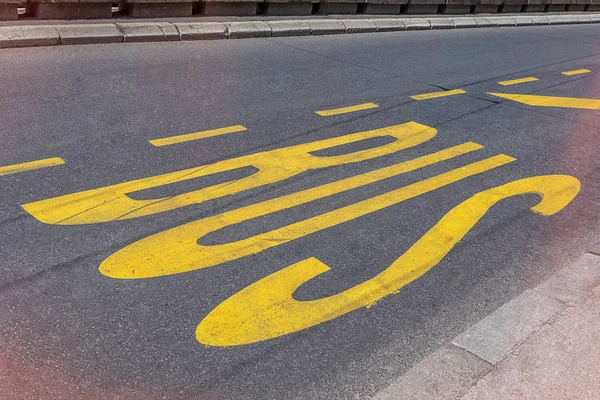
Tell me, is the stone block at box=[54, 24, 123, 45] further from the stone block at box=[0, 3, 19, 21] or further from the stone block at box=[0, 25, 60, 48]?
the stone block at box=[0, 3, 19, 21]

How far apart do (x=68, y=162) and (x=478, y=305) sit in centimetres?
326

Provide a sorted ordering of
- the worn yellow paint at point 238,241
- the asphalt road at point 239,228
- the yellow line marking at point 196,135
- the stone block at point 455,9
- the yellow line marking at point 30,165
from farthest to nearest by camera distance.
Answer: the stone block at point 455,9 < the yellow line marking at point 196,135 < the yellow line marking at point 30,165 < the worn yellow paint at point 238,241 < the asphalt road at point 239,228

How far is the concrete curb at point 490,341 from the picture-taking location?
320 cm

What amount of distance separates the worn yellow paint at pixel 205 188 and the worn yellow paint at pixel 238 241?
0.32 meters

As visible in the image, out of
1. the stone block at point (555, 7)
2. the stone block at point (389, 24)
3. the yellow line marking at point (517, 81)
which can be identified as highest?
the stone block at point (555, 7)

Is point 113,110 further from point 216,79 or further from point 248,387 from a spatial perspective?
point 248,387

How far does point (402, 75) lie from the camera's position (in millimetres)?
9680

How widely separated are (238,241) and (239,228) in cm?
18

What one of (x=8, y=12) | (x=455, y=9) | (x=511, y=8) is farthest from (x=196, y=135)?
(x=511, y=8)

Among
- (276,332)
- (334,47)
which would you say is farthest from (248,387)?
(334,47)

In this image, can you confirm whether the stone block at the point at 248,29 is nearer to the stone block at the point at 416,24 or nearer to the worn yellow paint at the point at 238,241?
the stone block at the point at 416,24

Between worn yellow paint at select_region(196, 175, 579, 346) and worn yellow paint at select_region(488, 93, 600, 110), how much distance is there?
14.4 ft

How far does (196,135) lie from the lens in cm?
623

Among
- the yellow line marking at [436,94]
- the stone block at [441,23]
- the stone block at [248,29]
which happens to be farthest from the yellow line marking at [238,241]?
the stone block at [441,23]
